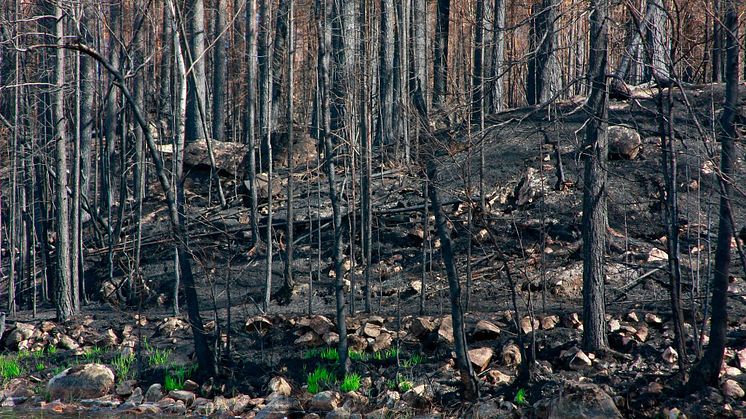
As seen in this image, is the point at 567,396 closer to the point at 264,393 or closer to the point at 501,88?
the point at 264,393

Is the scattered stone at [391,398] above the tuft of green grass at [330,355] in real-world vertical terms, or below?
below

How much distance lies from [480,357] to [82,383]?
18.5 ft

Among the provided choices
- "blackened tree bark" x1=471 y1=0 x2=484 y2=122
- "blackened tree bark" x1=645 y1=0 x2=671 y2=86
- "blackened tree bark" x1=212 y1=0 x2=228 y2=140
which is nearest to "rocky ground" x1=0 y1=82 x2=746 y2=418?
"blackened tree bark" x1=645 y1=0 x2=671 y2=86

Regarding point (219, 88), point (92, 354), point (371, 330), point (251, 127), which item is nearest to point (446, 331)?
point (371, 330)

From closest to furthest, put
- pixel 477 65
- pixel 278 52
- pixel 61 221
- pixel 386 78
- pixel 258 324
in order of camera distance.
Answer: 1. pixel 258 324
2. pixel 61 221
3. pixel 477 65
4. pixel 278 52
5. pixel 386 78

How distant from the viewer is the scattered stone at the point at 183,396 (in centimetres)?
1033

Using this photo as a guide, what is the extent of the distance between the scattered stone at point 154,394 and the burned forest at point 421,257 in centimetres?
8

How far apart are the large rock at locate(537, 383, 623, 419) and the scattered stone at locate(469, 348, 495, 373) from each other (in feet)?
4.15

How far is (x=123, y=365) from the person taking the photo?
11.5m

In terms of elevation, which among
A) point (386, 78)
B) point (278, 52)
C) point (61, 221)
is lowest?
point (61, 221)

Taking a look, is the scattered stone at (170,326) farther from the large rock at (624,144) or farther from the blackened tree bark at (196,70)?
the large rock at (624,144)

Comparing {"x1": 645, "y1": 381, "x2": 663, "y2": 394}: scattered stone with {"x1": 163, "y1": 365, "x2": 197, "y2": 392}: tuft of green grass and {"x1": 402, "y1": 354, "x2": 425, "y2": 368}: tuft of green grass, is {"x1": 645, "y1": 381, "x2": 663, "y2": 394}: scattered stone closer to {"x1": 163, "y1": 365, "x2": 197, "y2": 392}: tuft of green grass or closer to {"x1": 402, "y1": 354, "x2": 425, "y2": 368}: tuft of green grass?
{"x1": 402, "y1": 354, "x2": 425, "y2": 368}: tuft of green grass

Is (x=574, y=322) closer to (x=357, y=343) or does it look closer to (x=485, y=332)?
(x=485, y=332)

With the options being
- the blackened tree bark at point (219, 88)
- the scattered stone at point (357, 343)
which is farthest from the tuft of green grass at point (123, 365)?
the blackened tree bark at point (219, 88)
